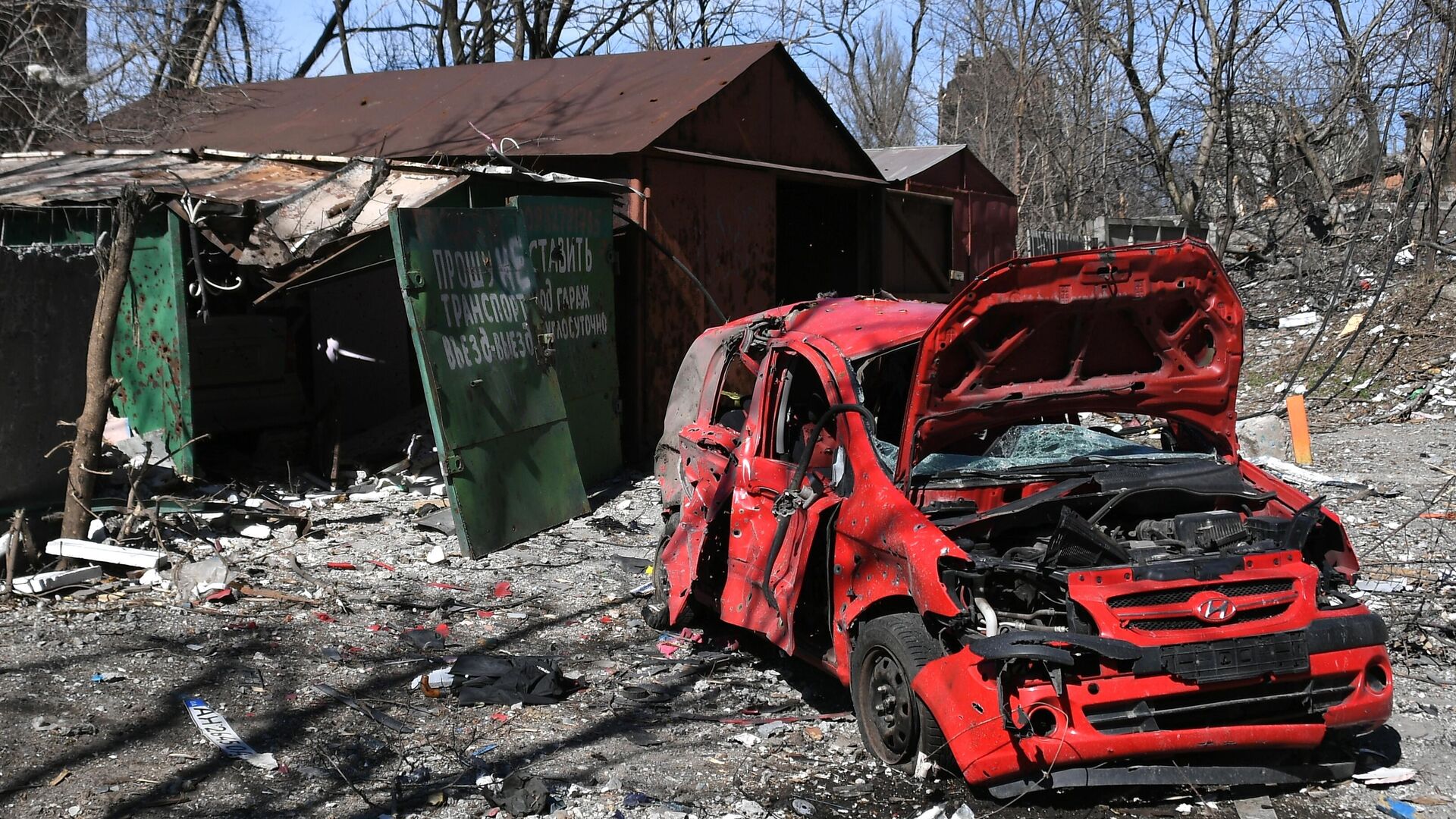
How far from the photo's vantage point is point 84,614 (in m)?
6.43

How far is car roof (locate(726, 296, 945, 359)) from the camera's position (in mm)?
5238

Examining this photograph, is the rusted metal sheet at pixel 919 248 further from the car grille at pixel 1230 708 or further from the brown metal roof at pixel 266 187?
the car grille at pixel 1230 708

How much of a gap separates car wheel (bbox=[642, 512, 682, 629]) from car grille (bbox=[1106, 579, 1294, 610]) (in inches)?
116

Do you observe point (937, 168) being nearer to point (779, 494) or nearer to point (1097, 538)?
point (779, 494)

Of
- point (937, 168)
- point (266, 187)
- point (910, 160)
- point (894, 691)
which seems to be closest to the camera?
point (894, 691)

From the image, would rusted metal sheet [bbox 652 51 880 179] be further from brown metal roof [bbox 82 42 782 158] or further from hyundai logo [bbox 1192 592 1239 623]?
hyundai logo [bbox 1192 592 1239 623]

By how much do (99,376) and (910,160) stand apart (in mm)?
11784

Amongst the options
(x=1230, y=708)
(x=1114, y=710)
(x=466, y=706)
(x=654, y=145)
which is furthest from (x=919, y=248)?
(x=1114, y=710)

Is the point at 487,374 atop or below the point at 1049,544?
atop

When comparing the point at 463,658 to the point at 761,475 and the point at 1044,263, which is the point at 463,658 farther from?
the point at 1044,263

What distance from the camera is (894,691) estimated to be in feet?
14.4

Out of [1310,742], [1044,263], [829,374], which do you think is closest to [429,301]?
[829,374]

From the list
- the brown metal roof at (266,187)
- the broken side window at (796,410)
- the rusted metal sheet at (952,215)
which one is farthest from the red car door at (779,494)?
the rusted metal sheet at (952,215)

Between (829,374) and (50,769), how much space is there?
3.38 m
